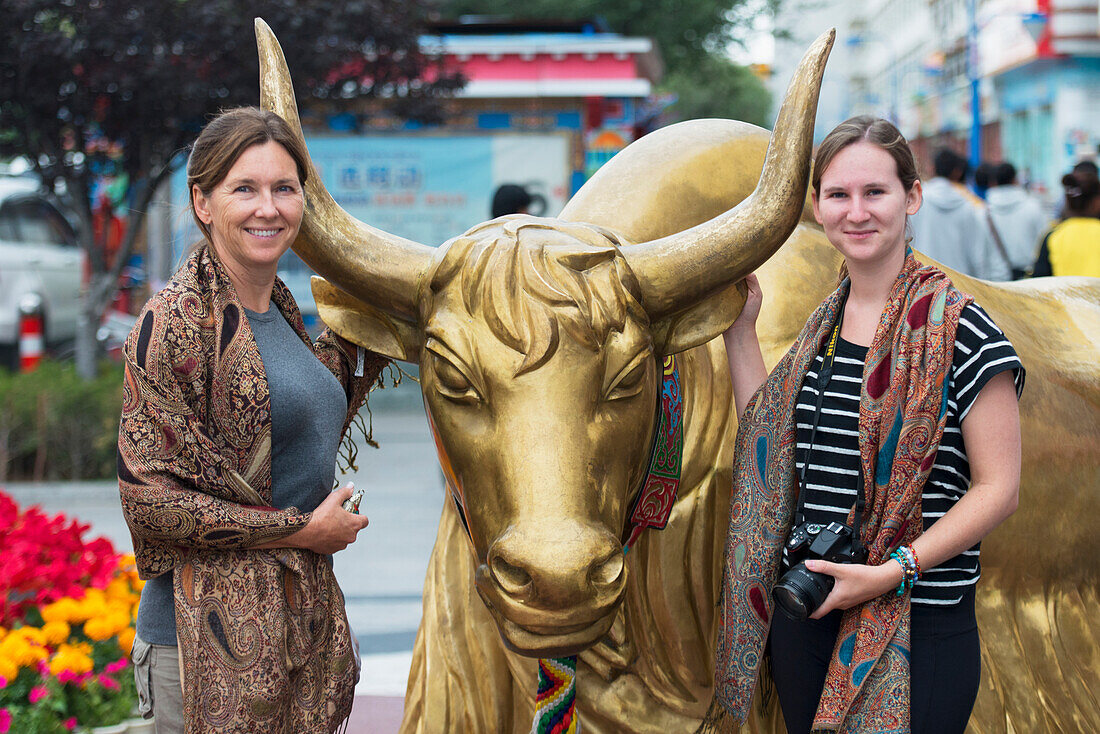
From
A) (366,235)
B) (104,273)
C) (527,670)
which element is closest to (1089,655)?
(527,670)

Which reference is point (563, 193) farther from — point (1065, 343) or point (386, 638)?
point (1065, 343)

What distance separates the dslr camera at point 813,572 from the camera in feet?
6.30

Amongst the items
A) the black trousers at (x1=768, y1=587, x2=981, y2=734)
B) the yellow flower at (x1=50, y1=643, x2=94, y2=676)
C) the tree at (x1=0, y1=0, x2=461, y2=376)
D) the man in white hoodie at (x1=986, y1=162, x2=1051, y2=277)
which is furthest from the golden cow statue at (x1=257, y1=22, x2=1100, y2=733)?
the tree at (x1=0, y1=0, x2=461, y2=376)

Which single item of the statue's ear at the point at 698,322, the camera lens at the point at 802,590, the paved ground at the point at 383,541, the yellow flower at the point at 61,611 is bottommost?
the paved ground at the point at 383,541

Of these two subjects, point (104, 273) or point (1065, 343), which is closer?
point (1065, 343)

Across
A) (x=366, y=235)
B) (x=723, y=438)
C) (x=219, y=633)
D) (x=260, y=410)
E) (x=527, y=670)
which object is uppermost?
(x=366, y=235)

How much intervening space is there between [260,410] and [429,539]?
519cm

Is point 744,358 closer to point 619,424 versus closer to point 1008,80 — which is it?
point 619,424

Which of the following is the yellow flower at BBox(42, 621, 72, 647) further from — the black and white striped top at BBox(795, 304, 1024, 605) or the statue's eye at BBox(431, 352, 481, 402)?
the black and white striped top at BBox(795, 304, 1024, 605)

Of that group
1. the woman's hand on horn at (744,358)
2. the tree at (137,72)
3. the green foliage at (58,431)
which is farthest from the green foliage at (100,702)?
the tree at (137,72)

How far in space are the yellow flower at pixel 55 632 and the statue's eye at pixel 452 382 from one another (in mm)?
2043

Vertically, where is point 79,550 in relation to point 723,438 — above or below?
below

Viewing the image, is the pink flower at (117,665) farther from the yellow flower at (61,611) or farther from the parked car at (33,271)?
the parked car at (33,271)

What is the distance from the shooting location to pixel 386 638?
5297 millimetres
